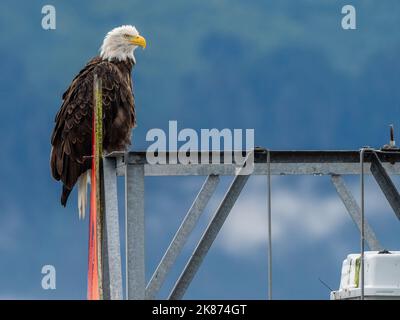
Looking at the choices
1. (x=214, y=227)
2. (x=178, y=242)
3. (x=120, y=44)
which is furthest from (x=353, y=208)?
(x=120, y=44)

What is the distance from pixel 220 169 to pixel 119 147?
818 cm

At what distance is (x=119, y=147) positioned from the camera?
23.5 m

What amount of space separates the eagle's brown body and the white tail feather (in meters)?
0.33

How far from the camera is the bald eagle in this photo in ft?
76.6

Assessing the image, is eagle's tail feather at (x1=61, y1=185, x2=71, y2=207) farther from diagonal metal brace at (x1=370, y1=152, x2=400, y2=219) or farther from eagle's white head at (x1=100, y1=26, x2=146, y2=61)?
diagonal metal brace at (x1=370, y1=152, x2=400, y2=219)

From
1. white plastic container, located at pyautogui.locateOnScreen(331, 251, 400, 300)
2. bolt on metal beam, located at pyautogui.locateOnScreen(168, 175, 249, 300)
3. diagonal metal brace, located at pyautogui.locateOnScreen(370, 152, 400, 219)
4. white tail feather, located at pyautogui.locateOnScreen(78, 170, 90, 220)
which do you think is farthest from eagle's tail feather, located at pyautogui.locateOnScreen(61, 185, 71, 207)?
white plastic container, located at pyautogui.locateOnScreen(331, 251, 400, 300)

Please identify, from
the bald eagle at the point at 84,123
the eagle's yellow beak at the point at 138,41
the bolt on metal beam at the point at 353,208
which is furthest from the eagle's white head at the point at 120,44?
the bolt on metal beam at the point at 353,208

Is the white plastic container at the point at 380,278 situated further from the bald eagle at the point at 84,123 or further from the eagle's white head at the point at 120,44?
the eagle's white head at the point at 120,44

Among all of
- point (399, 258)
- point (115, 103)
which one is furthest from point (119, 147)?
point (399, 258)

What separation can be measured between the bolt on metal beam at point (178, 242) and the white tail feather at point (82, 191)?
857cm

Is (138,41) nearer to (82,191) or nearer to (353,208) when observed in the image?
(82,191)

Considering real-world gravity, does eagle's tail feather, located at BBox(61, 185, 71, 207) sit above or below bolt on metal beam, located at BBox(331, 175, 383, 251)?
above

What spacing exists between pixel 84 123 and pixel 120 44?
237 centimetres
